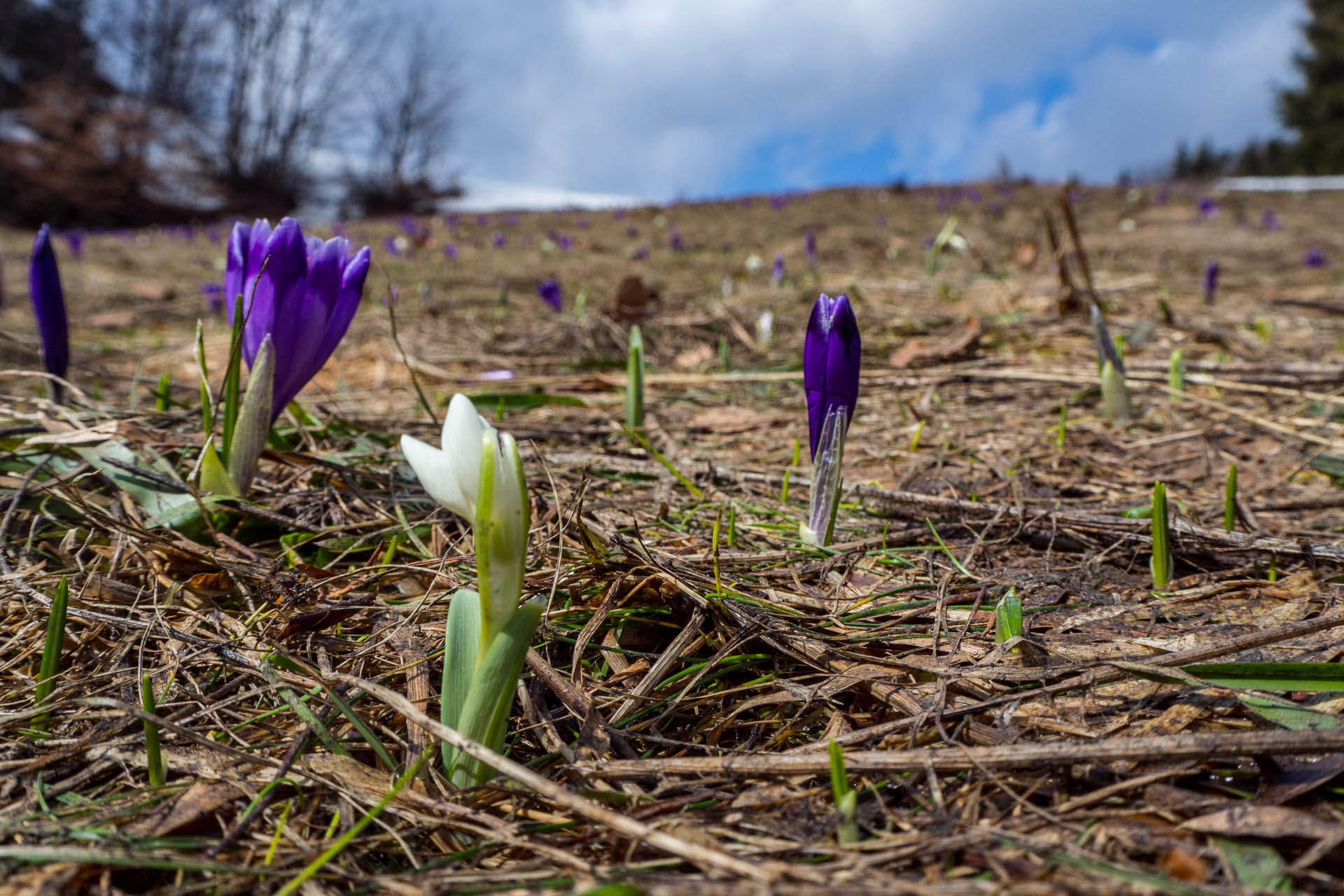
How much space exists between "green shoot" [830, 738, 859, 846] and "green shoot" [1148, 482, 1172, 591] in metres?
0.68

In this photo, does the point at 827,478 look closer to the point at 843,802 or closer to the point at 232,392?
the point at 843,802

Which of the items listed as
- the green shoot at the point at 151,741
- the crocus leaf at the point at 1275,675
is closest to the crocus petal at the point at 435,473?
the green shoot at the point at 151,741

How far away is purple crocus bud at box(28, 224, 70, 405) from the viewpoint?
60.1 inches

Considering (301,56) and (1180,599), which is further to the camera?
(301,56)

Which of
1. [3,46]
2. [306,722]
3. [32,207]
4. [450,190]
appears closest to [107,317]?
[306,722]

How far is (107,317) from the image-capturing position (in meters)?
4.56

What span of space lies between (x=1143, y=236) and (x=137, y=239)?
513 inches

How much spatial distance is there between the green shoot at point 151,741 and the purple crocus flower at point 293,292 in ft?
2.05

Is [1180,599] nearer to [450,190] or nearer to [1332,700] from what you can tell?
[1332,700]

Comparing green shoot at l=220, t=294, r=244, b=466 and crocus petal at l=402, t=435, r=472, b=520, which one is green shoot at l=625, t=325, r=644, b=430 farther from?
crocus petal at l=402, t=435, r=472, b=520

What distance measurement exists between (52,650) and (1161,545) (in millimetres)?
1383

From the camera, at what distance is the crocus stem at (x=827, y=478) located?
49.3 inches

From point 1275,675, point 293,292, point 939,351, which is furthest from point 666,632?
point 939,351

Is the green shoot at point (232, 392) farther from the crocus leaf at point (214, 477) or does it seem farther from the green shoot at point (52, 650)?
the green shoot at point (52, 650)
